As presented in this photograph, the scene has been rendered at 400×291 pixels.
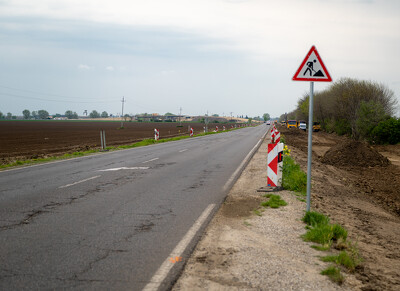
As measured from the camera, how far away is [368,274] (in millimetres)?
4340

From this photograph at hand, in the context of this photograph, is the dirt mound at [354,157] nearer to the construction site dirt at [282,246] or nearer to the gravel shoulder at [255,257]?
the construction site dirt at [282,246]

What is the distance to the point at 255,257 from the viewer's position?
479 centimetres

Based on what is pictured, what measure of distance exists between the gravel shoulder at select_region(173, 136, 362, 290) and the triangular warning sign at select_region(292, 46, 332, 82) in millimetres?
2742

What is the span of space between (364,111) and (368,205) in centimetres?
2978

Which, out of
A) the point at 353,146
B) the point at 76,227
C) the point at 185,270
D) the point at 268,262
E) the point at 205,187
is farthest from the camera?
the point at 353,146

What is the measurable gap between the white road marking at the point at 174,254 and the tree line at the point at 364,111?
1209 inches

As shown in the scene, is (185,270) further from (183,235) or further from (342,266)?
(342,266)

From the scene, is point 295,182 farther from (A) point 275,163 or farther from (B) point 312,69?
(B) point 312,69

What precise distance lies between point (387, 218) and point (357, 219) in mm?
1524

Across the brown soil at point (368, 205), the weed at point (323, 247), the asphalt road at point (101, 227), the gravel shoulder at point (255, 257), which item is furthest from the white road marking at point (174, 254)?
the brown soil at point (368, 205)

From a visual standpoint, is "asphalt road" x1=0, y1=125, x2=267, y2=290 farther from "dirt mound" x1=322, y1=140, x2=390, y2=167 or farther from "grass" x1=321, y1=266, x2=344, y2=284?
"dirt mound" x1=322, y1=140, x2=390, y2=167

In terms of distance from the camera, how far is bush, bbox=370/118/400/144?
3177 cm

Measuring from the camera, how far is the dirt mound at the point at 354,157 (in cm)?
1923

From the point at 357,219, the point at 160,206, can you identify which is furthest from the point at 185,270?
the point at 357,219
